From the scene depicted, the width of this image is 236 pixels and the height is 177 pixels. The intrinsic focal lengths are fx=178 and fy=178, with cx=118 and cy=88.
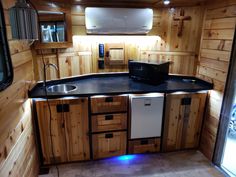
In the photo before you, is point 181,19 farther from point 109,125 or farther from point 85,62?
point 109,125

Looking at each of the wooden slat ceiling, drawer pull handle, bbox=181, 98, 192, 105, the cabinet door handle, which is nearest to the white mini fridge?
drawer pull handle, bbox=181, 98, 192, 105

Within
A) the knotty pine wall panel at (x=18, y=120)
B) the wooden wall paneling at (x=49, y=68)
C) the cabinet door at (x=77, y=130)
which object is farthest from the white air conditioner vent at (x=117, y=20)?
the cabinet door at (x=77, y=130)

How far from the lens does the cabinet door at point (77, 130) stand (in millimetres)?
2168

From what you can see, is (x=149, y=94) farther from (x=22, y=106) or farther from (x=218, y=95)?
(x=22, y=106)

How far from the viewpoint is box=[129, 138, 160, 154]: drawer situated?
8.00ft

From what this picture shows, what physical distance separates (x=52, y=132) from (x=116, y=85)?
1025mm

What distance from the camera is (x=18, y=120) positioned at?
165 centimetres

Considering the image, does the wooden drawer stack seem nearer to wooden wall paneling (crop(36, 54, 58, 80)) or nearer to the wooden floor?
the wooden floor

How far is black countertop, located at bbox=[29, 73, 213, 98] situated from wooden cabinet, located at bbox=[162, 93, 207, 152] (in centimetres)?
14

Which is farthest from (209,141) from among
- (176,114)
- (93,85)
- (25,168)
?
(25,168)

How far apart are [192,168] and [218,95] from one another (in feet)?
3.31

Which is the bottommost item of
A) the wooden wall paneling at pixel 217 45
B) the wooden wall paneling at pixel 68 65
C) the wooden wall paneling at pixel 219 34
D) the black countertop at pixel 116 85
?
the black countertop at pixel 116 85

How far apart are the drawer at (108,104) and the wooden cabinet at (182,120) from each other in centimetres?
61

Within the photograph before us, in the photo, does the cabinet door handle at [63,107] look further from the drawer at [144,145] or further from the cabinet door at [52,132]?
the drawer at [144,145]
